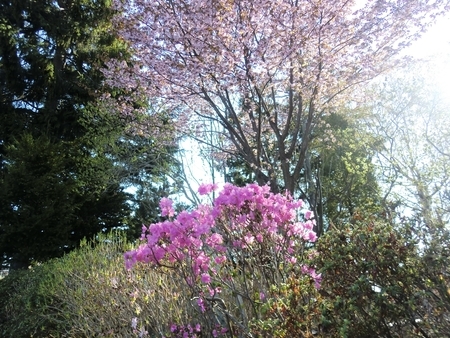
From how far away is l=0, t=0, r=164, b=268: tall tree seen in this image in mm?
12031

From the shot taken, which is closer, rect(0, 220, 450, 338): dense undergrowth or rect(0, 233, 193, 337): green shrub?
rect(0, 220, 450, 338): dense undergrowth

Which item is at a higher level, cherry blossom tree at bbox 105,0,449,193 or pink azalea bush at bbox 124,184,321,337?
cherry blossom tree at bbox 105,0,449,193

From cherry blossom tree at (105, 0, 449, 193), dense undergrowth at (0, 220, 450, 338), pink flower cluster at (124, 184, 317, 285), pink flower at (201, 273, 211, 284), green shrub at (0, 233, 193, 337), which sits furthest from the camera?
cherry blossom tree at (105, 0, 449, 193)

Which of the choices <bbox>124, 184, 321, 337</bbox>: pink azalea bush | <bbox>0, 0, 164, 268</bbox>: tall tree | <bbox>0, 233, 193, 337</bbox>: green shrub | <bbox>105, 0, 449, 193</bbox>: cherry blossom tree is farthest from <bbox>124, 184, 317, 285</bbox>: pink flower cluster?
<bbox>0, 0, 164, 268</bbox>: tall tree

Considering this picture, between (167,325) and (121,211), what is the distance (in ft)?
31.1

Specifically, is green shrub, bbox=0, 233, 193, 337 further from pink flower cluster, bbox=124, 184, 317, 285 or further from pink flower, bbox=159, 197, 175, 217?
pink flower, bbox=159, 197, 175, 217

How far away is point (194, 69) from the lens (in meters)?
7.04

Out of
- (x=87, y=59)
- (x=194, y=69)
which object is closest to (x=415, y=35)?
(x=194, y=69)

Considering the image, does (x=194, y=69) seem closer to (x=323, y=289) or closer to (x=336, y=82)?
(x=336, y=82)

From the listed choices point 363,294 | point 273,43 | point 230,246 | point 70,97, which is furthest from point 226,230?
point 70,97

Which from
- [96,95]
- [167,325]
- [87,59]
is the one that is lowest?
[167,325]

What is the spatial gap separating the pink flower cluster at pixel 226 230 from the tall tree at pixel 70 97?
334 inches

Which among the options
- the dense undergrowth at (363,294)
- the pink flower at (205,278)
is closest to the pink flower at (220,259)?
the pink flower at (205,278)

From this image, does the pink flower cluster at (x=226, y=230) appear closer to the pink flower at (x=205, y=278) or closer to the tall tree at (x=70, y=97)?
the pink flower at (x=205, y=278)
